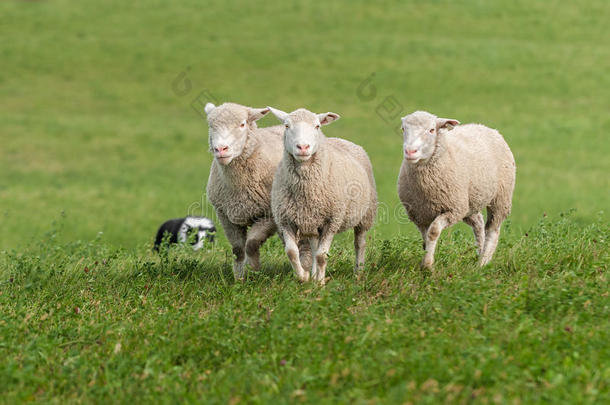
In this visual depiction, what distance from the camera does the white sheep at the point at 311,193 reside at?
256 inches

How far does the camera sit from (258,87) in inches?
1021

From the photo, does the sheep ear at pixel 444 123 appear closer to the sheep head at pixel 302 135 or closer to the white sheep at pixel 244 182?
the sheep head at pixel 302 135

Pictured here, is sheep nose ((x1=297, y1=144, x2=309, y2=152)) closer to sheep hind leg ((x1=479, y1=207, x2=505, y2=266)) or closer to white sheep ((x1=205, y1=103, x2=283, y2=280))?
white sheep ((x1=205, y1=103, x2=283, y2=280))

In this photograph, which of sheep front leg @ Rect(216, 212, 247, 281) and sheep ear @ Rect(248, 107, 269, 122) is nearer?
sheep ear @ Rect(248, 107, 269, 122)

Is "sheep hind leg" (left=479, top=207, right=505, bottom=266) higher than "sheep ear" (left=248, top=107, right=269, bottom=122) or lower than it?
lower

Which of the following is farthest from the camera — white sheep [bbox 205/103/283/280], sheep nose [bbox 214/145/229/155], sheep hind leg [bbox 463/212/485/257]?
sheep hind leg [bbox 463/212/485/257]

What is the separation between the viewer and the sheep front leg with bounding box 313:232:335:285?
6.68m

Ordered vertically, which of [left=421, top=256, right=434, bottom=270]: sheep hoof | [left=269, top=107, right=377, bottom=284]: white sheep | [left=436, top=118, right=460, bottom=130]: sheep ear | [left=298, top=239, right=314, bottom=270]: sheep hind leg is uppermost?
[left=436, top=118, right=460, bottom=130]: sheep ear

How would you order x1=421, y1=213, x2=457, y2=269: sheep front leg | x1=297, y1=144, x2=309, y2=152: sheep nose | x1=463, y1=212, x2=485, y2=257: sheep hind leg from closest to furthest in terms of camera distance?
1. x1=297, y1=144, x2=309, y2=152: sheep nose
2. x1=421, y1=213, x2=457, y2=269: sheep front leg
3. x1=463, y1=212, x2=485, y2=257: sheep hind leg

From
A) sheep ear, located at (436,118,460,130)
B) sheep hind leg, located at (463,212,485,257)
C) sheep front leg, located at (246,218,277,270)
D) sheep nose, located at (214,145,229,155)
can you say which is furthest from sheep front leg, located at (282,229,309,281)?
sheep hind leg, located at (463,212,485,257)

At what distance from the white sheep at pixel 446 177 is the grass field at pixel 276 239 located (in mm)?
343

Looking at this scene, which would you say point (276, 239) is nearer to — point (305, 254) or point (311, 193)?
point (305, 254)

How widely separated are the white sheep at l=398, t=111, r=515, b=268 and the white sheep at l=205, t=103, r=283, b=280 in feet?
4.63

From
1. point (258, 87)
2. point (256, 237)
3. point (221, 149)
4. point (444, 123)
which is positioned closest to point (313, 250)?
point (256, 237)
